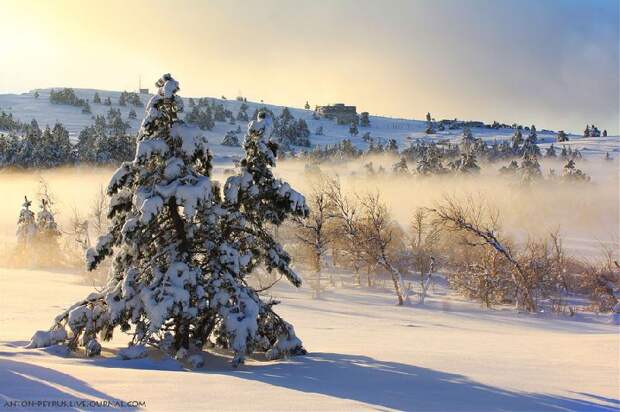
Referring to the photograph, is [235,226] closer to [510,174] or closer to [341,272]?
[341,272]

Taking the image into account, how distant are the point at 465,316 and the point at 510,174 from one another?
72.0m

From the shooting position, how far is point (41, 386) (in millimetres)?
9578

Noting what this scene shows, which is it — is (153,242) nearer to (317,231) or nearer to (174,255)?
(174,255)

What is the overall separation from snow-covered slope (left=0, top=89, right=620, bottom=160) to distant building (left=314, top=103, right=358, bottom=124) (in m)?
3.07

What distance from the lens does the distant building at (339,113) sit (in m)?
167

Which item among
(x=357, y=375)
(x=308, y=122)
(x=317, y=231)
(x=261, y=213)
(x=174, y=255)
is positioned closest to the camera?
(x=357, y=375)

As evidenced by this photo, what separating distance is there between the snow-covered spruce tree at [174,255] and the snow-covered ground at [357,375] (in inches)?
31.5

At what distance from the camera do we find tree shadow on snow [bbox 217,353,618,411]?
10641 mm

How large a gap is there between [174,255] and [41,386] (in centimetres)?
512

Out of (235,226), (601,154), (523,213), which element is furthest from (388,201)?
(235,226)

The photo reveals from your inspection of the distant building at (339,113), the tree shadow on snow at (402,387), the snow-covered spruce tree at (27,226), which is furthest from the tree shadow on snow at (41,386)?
the distant building at (339,113)

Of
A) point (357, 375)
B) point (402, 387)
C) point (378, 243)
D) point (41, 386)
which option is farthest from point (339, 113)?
point (41, 386)

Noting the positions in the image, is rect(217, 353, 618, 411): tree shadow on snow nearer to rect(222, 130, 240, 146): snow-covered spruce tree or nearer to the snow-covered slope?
the snow-covered slope

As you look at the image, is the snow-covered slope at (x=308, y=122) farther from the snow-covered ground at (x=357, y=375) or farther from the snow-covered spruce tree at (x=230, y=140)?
the snow-covered ground at (x=357, y=375)
